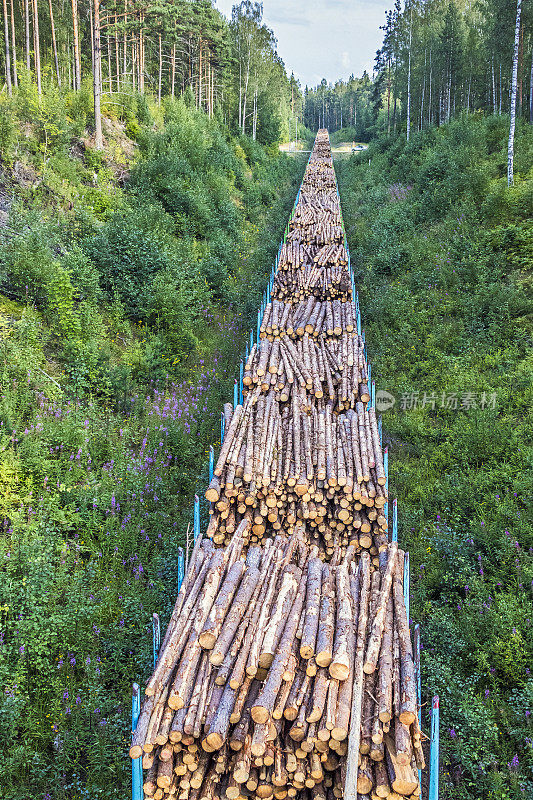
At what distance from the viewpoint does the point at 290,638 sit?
383cm

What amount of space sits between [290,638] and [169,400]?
19.8ft

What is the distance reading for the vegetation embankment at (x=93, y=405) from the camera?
4.71 meters

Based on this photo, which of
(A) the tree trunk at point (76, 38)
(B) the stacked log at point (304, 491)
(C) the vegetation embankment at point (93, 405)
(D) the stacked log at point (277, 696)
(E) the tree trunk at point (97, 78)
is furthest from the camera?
(A) the tree trunk at point (76, 38)

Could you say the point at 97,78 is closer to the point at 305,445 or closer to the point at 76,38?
the point at 76,38

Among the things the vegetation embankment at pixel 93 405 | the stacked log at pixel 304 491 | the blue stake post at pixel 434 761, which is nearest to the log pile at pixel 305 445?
the stacked log at pixel 304 491

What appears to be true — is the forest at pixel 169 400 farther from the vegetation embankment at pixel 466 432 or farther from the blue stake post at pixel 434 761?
the blue stake post at pixel 434 761

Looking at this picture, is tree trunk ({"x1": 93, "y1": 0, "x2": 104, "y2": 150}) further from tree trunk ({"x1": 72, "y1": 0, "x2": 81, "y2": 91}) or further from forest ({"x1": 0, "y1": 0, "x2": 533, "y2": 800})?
tree trunk ({"x1": 72, "y1": 0, "x2": 81, "y2": 91})

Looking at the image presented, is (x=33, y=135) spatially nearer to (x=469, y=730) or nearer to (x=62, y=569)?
(x=62, y=569)

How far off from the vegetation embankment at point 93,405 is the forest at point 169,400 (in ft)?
0.12

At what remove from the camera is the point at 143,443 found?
7.89 metres

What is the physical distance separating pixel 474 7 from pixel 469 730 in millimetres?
43137

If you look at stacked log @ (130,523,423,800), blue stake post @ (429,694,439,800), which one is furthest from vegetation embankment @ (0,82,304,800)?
blue stake post @ (429,694,439,800)

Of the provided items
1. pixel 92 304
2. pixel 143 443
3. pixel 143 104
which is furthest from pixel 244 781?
pixel 143 104

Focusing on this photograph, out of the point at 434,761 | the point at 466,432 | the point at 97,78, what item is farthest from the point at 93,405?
the point at 97,78
